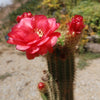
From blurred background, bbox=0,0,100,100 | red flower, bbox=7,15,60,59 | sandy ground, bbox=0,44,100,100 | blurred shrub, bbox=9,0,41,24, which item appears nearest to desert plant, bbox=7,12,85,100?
red flower, bbox=7,15,60,59

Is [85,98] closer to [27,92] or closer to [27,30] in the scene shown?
[27,92]

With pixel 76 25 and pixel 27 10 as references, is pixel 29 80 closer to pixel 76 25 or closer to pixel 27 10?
pixel 76 25

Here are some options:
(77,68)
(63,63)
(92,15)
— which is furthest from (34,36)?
(92,15)

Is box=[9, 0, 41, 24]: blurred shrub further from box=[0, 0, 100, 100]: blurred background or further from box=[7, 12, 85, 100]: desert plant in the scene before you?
box=[7, 12, 85, 100]: desert plant

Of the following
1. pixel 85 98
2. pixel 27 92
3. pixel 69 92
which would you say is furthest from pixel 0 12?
pixel 69 92

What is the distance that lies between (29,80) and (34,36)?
2192 mm

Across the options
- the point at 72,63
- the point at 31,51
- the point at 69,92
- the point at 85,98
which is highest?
the point at 31,51

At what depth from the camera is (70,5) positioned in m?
5.07

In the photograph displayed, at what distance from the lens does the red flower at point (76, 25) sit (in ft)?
2.87

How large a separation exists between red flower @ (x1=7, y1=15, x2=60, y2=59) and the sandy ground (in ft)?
5.94

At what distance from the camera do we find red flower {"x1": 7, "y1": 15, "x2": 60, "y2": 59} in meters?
0.75

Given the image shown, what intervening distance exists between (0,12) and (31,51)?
26.1 feet

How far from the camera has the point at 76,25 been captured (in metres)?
0.89

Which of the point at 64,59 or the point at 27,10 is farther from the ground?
the point at 64,59
